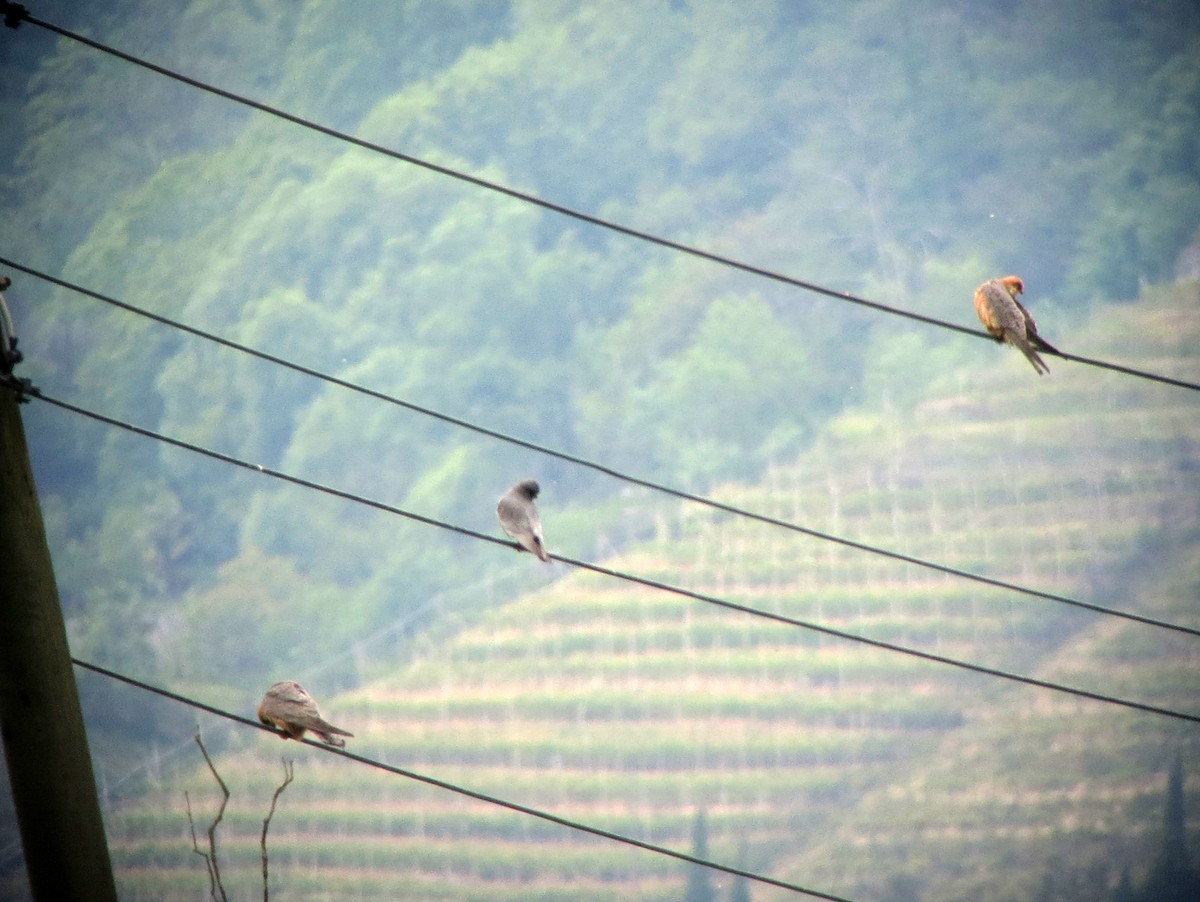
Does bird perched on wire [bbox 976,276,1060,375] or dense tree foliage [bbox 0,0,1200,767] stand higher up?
dense tree foliage [bbox 0,0,1200,767]

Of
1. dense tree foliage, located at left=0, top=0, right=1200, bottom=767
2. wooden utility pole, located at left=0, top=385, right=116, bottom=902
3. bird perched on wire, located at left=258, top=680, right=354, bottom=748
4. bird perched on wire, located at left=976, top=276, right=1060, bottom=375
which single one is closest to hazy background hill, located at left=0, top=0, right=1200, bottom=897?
dense tree foliage, located at left=0, top=0, right=1200, bottom=767

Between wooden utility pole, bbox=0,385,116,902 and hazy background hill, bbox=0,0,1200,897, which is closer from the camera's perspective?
wooden utility pole, bbox=0,385,116,902

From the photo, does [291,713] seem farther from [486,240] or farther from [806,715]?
[486,240]

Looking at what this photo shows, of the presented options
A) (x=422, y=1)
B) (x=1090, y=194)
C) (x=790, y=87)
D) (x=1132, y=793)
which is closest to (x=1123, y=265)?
(x=1090, y=194)

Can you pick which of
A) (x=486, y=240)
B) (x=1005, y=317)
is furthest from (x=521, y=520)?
(x=486, y=240)

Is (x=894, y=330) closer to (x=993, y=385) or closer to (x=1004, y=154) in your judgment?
(x=993, y=385)

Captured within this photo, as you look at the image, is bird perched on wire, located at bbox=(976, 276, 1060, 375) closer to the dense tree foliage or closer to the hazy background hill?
the hazy background hill
